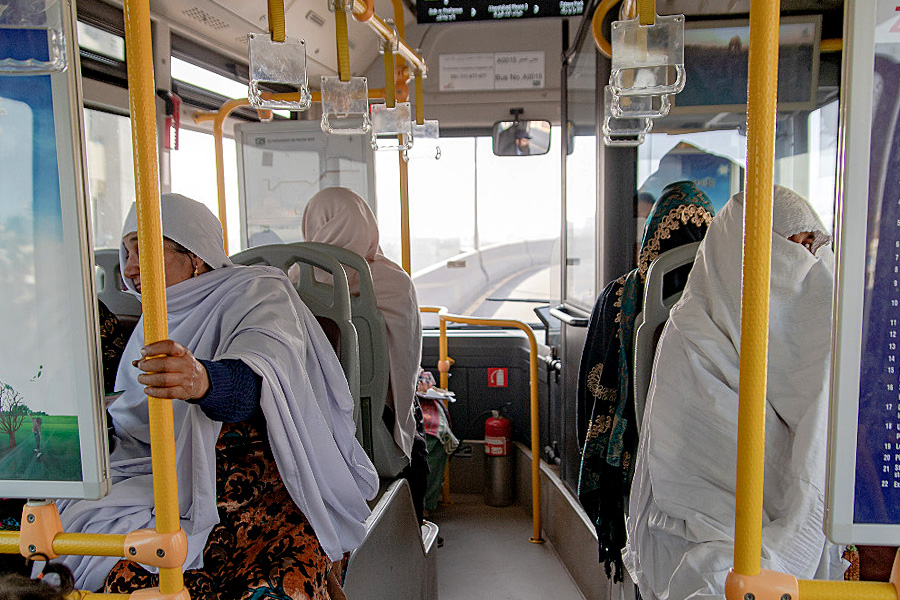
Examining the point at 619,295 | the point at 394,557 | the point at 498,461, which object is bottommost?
the point at 498,461

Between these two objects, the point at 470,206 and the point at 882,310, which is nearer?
the point at 882,310

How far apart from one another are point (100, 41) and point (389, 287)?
1.56 metres

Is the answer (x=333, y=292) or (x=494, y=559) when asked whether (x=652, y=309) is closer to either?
(x=333, y=292)

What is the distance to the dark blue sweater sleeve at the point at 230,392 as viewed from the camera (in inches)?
54.9

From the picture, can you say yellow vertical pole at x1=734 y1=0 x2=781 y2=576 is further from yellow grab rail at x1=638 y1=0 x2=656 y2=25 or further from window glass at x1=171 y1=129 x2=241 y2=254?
window glass at x1=171 y1=129 x2=241 y2=254

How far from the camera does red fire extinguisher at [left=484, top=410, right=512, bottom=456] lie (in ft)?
13.6

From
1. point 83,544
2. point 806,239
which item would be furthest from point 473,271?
point 83,544

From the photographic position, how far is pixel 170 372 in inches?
43.6

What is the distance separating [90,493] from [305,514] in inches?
30.7

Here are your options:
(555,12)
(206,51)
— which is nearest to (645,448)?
(555,12)

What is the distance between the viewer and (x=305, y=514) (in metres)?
1.62

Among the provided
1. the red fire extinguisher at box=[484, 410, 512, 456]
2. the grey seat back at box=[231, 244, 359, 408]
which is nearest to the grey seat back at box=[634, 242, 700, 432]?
the grey seat back at box=[231, 244, 359, 408]

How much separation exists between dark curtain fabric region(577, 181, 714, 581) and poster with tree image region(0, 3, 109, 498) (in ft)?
5.22

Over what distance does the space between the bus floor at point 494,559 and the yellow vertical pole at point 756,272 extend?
2.51 meters
